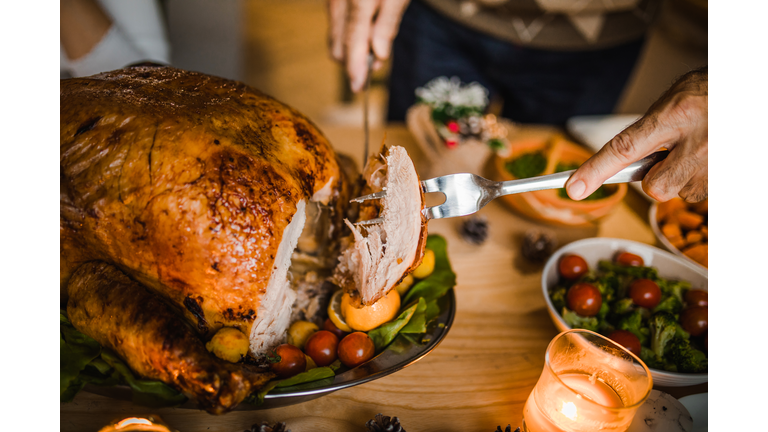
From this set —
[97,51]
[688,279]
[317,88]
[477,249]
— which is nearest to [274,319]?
[477,249]

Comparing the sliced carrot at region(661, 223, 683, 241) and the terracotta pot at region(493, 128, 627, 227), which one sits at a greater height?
the terracotta pot at region(493, 128, 627, 227)

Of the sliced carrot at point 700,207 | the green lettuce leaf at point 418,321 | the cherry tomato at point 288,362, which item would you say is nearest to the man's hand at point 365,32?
the green lettuce leaf at point 418,321

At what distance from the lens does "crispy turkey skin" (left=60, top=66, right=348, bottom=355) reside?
30.6 inches

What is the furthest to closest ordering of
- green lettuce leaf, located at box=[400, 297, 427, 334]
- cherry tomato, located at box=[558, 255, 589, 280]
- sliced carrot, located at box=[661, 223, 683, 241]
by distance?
sliced carrot, located at box=[661, 223, 683, 241] < cherry tomato, located at box=[558, 255, 589, 280] < green lettuce leaf, located at box=[400, 297, 427, 334]

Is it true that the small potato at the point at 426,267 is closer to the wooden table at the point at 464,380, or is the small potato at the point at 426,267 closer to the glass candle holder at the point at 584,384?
the wooden table at the point at 464,380

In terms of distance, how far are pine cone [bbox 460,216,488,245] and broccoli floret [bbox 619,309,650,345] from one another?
0.49 meters

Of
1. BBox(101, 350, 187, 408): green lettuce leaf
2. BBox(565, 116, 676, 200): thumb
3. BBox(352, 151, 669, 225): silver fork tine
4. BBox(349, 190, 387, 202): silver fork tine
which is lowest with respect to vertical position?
BBox(101, 350, 187, 408): green lettuce leaf

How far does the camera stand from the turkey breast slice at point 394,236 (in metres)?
0.85

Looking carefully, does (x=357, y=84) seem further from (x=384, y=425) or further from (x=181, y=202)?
(x=384, y=425)

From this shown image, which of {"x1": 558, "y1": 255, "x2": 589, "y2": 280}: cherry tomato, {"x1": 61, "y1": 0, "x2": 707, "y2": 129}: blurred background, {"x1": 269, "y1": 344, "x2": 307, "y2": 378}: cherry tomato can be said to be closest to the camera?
{"x1": 269, "y1": 344, "x2": 307, "y2": 378}: cherry tomato

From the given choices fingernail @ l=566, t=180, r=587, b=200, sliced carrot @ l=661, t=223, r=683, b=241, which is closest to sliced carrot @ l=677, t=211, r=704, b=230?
sliced carrot @ l=661, t=223, r=683, b=241

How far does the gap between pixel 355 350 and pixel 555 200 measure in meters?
0.88

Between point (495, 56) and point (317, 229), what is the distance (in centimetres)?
128

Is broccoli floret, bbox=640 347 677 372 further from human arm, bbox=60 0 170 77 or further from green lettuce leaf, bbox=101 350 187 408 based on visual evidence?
human arm, bbox=60 0 170 77
